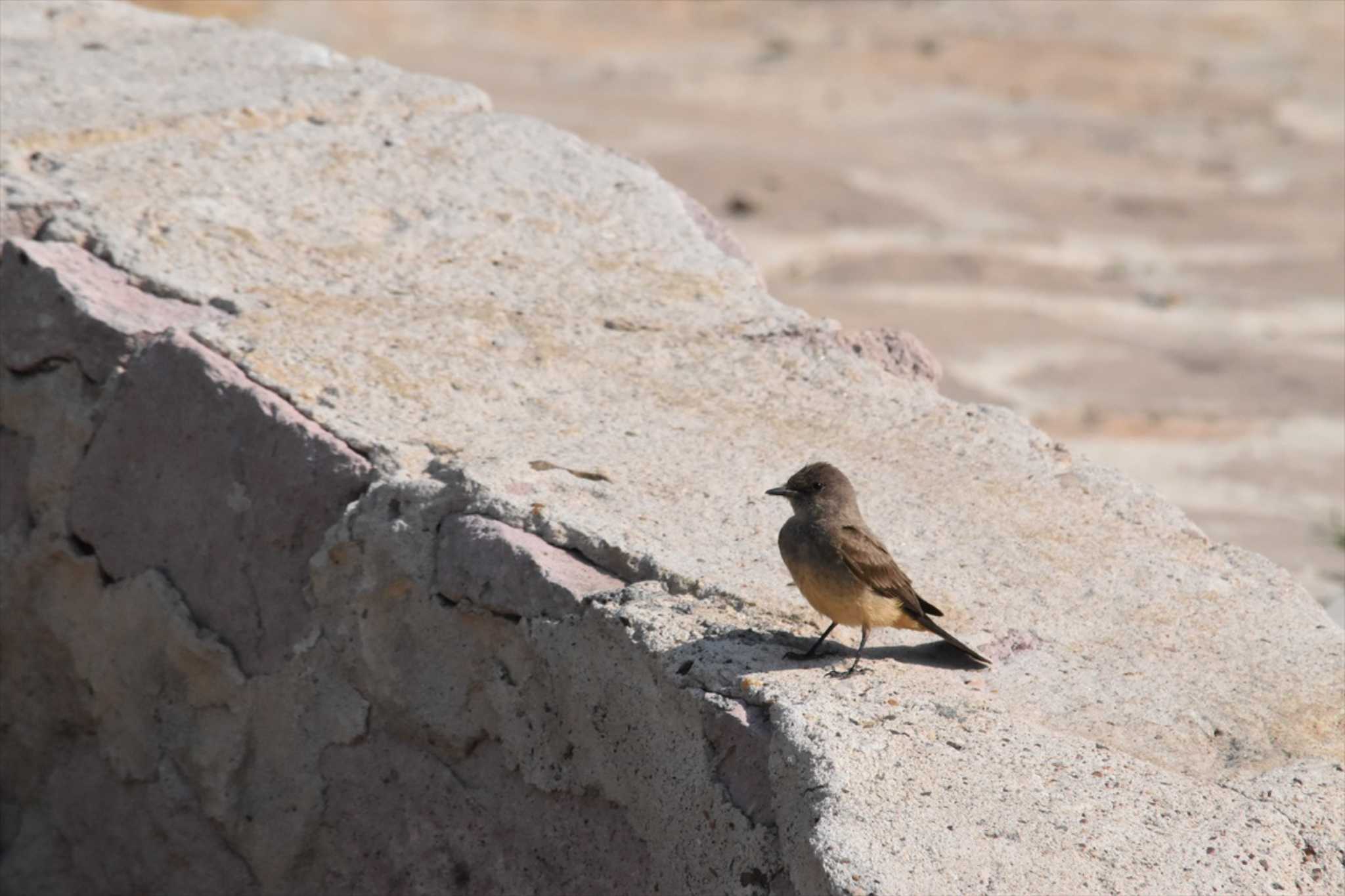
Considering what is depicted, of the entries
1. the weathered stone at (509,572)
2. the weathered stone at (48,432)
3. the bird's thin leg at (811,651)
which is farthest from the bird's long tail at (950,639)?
the weathered stone at (48,432)

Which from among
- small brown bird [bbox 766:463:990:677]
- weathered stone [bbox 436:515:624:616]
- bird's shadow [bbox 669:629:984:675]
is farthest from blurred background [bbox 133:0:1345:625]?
weathered stone [bbox 436:515:624:616]

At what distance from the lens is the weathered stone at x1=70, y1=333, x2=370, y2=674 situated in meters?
3.23

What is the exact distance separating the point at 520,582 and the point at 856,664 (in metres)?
0.57

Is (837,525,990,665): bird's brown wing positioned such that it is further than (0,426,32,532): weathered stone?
No

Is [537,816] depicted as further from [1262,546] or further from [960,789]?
[1262,546]

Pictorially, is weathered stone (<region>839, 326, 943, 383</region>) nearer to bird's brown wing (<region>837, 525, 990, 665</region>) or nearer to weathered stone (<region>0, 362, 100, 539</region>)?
bird's brown wing (<region>837, 525, 990, 665</region>)

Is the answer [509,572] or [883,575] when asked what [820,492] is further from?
[509,572]

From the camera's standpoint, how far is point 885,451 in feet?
11.4

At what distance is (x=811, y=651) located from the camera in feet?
9.24

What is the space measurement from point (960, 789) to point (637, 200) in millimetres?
2102

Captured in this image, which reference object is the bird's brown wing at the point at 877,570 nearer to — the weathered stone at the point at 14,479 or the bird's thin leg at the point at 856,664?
the bird's thin leg at the point at 856,664

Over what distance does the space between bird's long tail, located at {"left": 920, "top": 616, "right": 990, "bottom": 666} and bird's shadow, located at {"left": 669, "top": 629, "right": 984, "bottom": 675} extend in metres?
0.04

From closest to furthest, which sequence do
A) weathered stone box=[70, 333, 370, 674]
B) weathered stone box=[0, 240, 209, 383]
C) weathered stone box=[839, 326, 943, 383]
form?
weathered stone box=[70, 333, 370, 674], weathered stone box=[0, 240, 209, 383], weathered stone box=[839, 326, 943, 383]

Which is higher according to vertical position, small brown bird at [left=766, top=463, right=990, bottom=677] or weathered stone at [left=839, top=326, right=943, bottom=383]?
weathered stone at [left=839, top=326, right=943, bottom=383]
